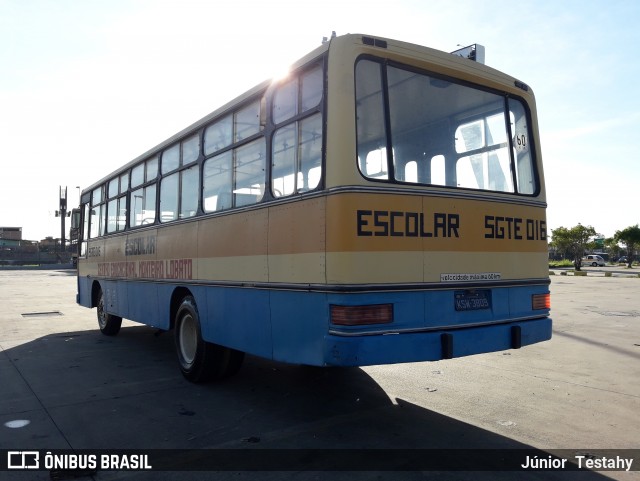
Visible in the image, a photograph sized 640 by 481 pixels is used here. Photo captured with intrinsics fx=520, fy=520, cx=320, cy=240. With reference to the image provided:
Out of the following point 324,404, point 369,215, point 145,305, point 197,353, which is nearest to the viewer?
point 369,215

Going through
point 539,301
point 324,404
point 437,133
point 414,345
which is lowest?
point 324,404

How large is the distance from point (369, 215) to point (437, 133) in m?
1.40

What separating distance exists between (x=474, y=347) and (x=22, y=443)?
4.15m

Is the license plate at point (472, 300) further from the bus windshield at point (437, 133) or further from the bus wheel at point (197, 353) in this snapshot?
the bus wheel at point (197, 353)

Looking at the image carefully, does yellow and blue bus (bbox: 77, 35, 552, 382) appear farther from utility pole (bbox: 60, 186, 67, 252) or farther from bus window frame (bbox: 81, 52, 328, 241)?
utility pole (bbox: 60, 186, 67, 252)

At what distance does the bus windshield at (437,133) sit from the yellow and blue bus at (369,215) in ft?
0.05

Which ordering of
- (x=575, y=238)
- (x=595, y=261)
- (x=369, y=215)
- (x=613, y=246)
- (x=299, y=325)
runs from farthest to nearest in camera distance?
1. (x=613, y=246)
2. (x=595, y=261)
3. (x=575, y=238)
4. (x=299, y=325)
5. (x=369, y=215)

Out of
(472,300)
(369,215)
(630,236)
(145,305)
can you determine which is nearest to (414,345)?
(472,300)

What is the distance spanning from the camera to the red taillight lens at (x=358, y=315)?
13.9 ft

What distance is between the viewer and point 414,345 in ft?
14.8

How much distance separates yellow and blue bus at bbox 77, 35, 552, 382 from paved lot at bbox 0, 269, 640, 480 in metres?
0.73

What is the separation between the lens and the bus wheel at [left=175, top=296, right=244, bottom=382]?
650 centimetres

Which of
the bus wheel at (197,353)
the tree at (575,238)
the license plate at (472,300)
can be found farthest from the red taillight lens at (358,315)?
the tree at (575,238)

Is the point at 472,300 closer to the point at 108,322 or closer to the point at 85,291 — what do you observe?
the point at 108,322
